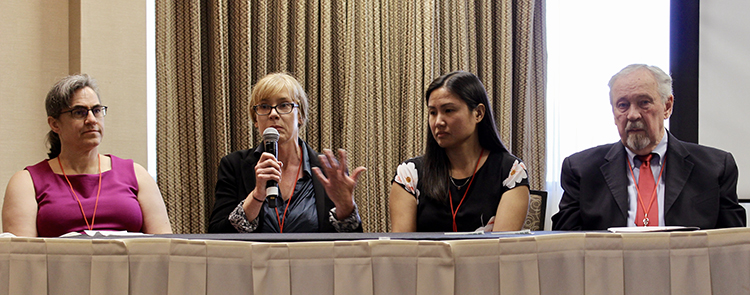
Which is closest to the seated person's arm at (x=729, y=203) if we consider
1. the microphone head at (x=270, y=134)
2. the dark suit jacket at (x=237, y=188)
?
the dark suit jacket at (x=237, y=188)

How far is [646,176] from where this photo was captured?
1941 mm

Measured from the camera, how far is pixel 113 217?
1936mm

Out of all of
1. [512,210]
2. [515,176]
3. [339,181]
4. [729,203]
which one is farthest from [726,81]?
[339,181]

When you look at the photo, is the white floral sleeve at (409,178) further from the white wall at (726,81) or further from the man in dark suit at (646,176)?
the white wall at (726,81)

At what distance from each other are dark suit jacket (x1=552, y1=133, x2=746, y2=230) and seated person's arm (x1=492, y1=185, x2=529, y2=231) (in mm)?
201

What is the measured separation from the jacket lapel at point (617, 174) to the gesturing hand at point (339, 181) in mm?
898

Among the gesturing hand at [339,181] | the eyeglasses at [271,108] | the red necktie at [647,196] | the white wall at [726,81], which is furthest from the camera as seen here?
the white wall at [726,81]

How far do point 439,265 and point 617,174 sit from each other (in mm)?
1232

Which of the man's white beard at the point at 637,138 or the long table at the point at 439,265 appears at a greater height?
the man's white beard at the point at 637,138

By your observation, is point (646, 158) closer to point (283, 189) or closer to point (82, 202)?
point (283, 189)

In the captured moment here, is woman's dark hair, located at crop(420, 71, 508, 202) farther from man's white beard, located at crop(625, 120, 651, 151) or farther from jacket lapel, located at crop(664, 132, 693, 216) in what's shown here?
jacket lapel, located at crop(664, 132, 693, 216)

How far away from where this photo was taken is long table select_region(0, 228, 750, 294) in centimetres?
98

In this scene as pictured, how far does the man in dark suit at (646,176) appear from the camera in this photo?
1.82m

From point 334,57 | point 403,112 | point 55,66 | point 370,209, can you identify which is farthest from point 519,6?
point 55,66
